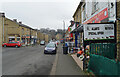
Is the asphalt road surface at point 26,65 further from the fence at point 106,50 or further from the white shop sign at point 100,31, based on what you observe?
the white shop sign at point 100,31

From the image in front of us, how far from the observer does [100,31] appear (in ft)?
21.9

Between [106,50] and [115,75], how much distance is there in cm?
148

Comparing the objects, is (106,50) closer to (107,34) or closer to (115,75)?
(115,75)

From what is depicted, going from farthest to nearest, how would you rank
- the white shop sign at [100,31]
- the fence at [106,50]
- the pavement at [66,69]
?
the white shop sign at [100,31], the pavement at [66,69], the fence at [106,50]

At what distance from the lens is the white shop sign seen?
655 cm

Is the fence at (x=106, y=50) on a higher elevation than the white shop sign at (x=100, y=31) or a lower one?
lower

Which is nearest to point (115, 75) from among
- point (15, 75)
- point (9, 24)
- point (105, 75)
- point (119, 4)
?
point (105, 75)

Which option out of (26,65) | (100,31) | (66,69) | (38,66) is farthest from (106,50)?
(26,65)

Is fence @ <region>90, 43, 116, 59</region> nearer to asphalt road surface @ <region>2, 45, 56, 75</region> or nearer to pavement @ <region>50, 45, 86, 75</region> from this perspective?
pavement @ <region>50, 45, 86, 75</region>

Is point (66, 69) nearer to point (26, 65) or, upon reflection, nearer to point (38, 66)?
point (38, 66)

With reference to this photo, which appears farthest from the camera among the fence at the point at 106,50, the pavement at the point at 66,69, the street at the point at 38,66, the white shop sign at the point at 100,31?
the white shop sign at the point at 100,31

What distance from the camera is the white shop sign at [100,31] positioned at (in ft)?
21.5

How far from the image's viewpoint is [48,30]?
12712cm

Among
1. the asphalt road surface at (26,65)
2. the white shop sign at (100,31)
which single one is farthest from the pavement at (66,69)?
the white shop sign at (100,31)
